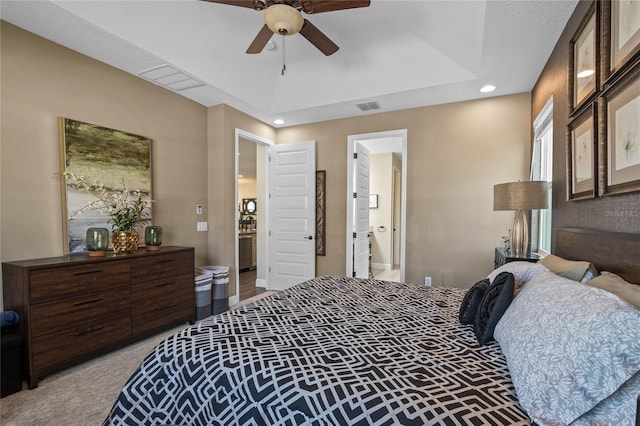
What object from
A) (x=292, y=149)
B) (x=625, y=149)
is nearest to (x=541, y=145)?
(x=625, y=149)

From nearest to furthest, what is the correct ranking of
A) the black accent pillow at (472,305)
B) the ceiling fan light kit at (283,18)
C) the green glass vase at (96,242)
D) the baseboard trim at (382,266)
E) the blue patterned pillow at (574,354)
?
the blue patterned pillow at (574,354) < the black accent pillow at (472,305) < the ceiling fan light kit at (283,18) < the green glass vase at (96,242) < the baseboard trim at (382,266)

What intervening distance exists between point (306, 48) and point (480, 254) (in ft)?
10.9

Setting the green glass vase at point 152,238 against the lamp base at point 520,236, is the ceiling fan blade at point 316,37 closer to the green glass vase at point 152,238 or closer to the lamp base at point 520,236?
the lamp base at point 520,236

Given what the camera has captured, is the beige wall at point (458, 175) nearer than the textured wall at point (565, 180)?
No

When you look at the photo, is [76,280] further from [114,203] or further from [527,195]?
[527,195]

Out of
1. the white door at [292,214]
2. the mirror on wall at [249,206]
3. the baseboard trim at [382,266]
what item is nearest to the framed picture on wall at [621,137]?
the white door at [292,214]

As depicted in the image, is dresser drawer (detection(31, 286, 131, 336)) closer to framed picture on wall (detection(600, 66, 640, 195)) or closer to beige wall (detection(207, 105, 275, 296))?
beige wall (detection(207, 105, 275, 296))

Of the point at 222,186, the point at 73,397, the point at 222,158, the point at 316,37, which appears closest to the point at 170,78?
the point at 222,158

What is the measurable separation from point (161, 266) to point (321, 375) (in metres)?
2.51

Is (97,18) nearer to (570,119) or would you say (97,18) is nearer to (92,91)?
(92,91)

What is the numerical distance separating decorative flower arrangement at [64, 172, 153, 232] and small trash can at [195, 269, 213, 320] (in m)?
0.95

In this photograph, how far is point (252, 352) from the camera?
1245 mm

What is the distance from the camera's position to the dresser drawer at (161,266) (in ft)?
9.12

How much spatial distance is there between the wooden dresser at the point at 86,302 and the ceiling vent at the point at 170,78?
1.90 m
